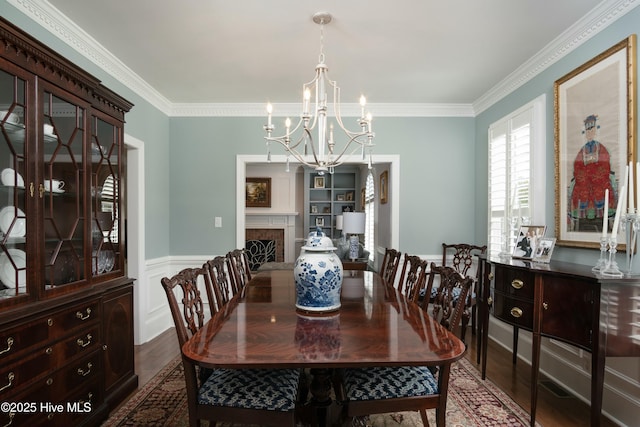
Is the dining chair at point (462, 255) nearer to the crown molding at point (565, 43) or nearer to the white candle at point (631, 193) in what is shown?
the crown molding at point (565, 43)

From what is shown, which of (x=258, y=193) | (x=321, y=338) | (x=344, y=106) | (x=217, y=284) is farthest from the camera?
(x=258, y=193)

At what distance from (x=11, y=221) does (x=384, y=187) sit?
418cm

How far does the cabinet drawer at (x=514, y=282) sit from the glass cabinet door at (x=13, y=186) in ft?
8.81

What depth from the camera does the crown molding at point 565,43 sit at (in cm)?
219

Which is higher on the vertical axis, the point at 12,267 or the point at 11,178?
the point at 11,178

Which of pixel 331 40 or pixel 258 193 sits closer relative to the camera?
pixel 331 40

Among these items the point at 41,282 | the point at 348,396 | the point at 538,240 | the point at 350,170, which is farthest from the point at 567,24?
the point at 350,170

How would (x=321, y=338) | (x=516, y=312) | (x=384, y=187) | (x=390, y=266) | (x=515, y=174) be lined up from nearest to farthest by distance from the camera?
(x=321, y=338), (x=516, y=312), (x=390, y=266), (x=515, y=174), (x=384, y=187)

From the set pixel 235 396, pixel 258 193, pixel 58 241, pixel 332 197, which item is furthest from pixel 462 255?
pixel 258 193

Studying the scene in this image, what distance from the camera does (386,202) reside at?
4.92m

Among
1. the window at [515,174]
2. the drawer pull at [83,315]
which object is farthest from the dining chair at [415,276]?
the drawer pull at [83,315]

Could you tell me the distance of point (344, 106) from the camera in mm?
4129

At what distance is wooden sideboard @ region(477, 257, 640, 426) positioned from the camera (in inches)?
72.5

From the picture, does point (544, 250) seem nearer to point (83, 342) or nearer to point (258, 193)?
point (83, 342)
